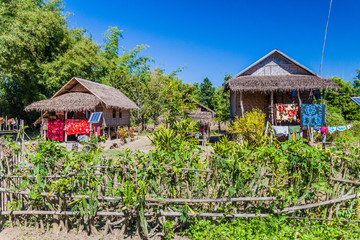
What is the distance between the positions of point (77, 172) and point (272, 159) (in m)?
3.20

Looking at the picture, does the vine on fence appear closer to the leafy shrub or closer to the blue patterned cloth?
the leafy shrub

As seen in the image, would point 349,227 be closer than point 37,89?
Yes

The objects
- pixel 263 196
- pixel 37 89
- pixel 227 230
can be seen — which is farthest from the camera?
pixel 37 89

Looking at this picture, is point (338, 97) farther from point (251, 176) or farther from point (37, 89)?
point (37, 89)

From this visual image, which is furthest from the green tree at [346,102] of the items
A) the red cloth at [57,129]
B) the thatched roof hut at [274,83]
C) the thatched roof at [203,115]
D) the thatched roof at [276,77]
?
the red cloth at [57,129]

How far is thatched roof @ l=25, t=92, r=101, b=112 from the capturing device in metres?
14.1

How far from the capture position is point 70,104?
1438cm

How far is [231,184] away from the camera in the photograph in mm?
3469

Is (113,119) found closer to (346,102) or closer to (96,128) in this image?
(96,128)

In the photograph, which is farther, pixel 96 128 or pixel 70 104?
pixel 96 128

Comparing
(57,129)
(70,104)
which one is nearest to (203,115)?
(70,104)

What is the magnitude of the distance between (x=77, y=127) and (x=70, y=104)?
1663 millimetres

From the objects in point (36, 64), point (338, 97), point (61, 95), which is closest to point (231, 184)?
point (61, 95)

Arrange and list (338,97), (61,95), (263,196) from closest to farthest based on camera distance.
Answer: (263,196) → (61,95) → (338,97)
